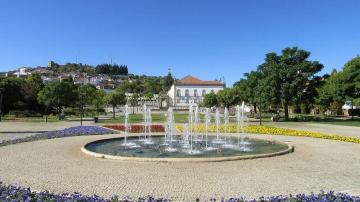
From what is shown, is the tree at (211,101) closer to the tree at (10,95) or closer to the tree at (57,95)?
the tree at (57,95)

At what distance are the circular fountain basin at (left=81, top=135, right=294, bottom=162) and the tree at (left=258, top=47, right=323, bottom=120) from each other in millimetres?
21838

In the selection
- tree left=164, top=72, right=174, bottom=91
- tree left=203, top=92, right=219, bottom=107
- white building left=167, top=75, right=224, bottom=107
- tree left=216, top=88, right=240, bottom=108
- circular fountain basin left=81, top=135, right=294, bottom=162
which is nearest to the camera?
circular fountain basin left=81, top=135, right=294, bottom=162

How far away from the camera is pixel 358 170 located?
36.9ft

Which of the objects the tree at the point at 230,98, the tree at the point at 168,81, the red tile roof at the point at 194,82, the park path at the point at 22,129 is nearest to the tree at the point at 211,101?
the tree at the point at 230,98

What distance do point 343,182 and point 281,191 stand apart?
2001 millimetres

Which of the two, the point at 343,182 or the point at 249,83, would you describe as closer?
the point at 343,182

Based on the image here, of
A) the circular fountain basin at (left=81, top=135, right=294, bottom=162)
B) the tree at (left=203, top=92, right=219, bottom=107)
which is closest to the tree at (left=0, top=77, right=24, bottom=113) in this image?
the tree at (left=203, top=92, right=219, bottom=107)

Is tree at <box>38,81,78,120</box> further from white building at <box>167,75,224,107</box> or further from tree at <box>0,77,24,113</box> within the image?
white building at <box>167,75,224,107</box>

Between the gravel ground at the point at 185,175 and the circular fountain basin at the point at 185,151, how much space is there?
37 centimetres

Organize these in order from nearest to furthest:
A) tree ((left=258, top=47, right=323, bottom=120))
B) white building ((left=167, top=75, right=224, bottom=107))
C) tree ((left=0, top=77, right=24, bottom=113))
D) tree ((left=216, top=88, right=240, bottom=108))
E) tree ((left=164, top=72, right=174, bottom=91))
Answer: tree ((left=258, top=47, right=323, bottom=120)), tree ((left=0, top=77, right=24, bottom=113)), tree ((left=216, top=88, right=240, bottom=108)), white building ((left=167, top=75, right=224, bottom=107)), tree ((left=164, top=72, right=174, bottom=91))

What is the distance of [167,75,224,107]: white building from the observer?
123 m

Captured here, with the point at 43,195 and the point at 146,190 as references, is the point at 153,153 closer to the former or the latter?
the point at 146,190

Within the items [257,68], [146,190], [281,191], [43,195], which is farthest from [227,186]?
[257,68]

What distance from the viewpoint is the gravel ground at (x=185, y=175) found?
347 inches
